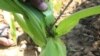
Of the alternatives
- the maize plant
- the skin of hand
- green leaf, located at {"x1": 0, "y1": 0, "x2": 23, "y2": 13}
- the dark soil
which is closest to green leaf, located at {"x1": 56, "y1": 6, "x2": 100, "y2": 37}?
the maize plant

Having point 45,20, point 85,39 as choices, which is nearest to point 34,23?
point 45,20

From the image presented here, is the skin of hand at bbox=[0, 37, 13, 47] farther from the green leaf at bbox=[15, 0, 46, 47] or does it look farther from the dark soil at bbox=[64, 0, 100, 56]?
the green leaf at bbox=[15, 0, 46, 47]

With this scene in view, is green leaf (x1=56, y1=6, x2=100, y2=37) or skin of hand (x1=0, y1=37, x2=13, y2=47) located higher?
skin of hand (x1=0, y1=37, x2=13, y2=47)

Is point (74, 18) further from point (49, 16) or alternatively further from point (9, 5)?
point (9, 5)

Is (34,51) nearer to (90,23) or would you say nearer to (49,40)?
(90,23)

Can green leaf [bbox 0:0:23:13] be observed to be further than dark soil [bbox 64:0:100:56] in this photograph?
No

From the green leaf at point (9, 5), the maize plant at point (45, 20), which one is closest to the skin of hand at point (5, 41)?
the maize plant at point (45, 20)

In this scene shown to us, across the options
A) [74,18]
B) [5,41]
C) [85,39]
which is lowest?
[74,18]
